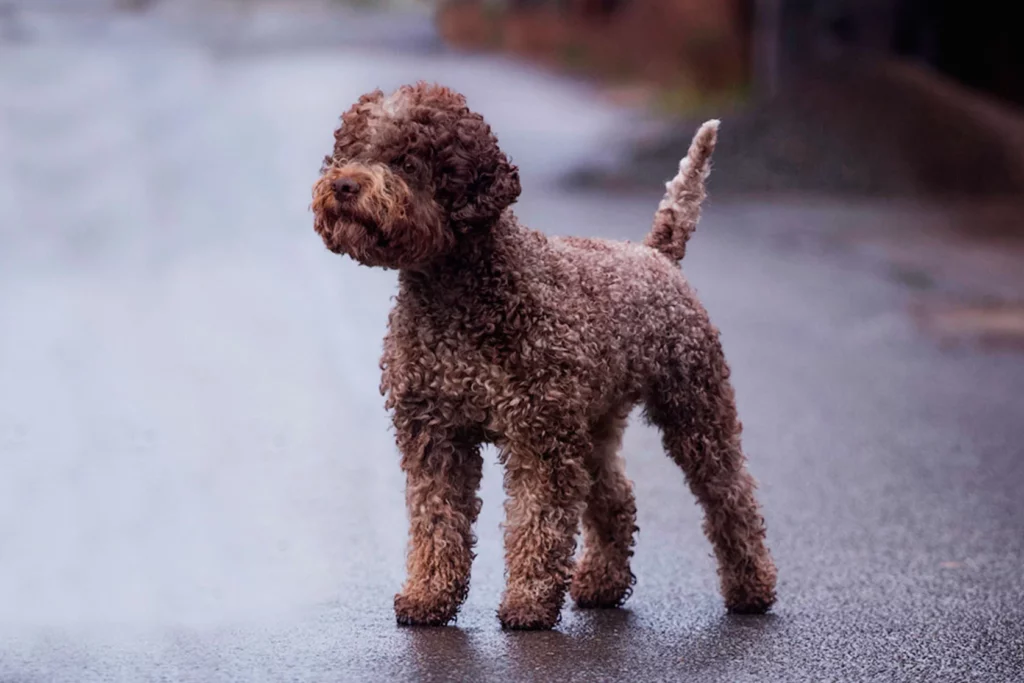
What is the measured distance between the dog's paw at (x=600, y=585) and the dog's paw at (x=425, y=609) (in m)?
0.74

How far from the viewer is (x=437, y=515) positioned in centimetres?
646

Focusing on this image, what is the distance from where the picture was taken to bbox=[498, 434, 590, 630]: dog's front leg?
6.36m

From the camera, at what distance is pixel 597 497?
709 cm

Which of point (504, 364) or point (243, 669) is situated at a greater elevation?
point (504, 364)

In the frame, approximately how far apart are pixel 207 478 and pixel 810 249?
35.7 ft

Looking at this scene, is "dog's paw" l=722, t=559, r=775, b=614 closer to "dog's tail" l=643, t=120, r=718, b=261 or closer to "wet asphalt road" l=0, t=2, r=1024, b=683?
"wet asphalt road" l=0, t=2, r=1024, b=683

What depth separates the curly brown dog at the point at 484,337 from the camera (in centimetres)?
598

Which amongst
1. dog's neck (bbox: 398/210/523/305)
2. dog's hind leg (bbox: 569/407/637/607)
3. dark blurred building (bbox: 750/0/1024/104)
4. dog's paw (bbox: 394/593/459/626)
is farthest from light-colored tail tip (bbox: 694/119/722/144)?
dark blurred building (bbox: 750/0/1024/104)

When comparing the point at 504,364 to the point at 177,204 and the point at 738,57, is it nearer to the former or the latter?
the point at 177,204

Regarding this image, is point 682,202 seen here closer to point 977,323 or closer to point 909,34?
point 977,323

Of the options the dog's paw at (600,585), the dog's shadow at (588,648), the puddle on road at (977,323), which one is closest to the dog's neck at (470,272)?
the dog's shadow at (588,648)

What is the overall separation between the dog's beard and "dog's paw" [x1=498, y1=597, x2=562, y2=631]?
4.38 ft

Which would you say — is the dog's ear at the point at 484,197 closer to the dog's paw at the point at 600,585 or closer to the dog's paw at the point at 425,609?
the dog's paw at the point at 425,609

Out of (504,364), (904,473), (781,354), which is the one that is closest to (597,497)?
(504,364)
